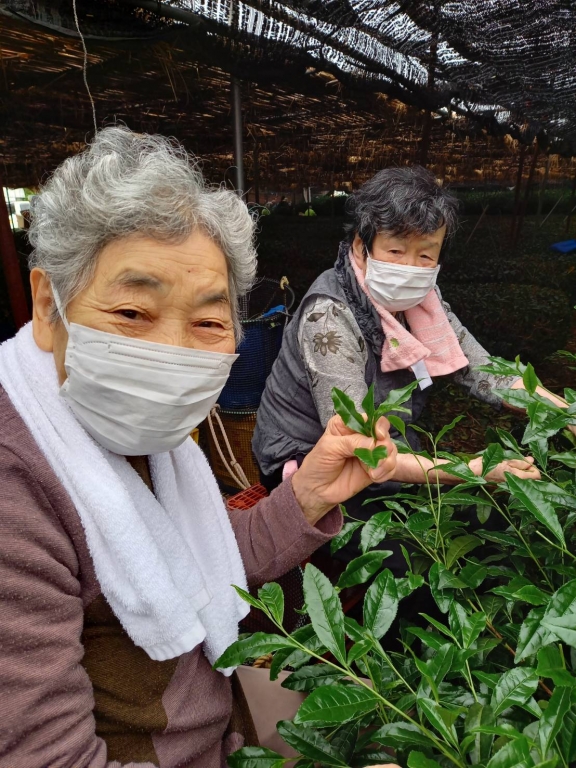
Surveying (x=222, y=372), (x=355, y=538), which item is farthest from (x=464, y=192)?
(x=222, y=372)

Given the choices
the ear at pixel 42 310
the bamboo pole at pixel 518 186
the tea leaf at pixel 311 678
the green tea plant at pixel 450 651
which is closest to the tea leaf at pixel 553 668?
the green tea plant at pixel 450 651

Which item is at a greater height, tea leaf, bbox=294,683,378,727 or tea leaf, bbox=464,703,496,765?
tea leaf, bbox=294,683,378,727

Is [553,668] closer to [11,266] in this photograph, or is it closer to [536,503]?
[536,503]

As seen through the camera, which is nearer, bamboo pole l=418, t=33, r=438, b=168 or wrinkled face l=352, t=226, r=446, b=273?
wrinkled face l=352, t=226, r=446, b=273

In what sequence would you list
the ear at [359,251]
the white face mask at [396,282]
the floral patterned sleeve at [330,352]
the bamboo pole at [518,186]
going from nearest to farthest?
1. the floral patterned sleeve at [330,352]
2. the white face mask at [396,282]
3. the ear at [359,251]
4. the bamboo pole at [518,186]

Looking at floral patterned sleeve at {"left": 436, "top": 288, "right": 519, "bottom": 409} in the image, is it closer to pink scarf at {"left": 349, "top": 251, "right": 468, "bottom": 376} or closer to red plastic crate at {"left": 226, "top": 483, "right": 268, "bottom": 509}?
pink scarf at {"left": 349, "top": 251, "right": 468, "bottom": 376}

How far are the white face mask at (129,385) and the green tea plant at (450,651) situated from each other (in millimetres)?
347

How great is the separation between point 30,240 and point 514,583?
46.4 inches

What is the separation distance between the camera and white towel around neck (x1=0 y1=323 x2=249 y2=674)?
101 centimetres

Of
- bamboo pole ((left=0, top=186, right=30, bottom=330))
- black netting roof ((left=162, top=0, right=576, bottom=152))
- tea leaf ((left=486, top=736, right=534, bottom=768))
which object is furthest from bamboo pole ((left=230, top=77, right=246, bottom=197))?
tea leaf ((left=486, top=736, right=534, bottom=768))

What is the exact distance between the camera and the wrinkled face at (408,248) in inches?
80.8

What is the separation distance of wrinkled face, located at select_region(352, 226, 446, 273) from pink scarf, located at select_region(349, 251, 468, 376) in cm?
12

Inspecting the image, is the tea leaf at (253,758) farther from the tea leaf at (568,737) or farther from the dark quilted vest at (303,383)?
the dark quilted vest at (303,383)

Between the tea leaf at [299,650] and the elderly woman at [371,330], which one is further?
the elderly woman at [371,330]
